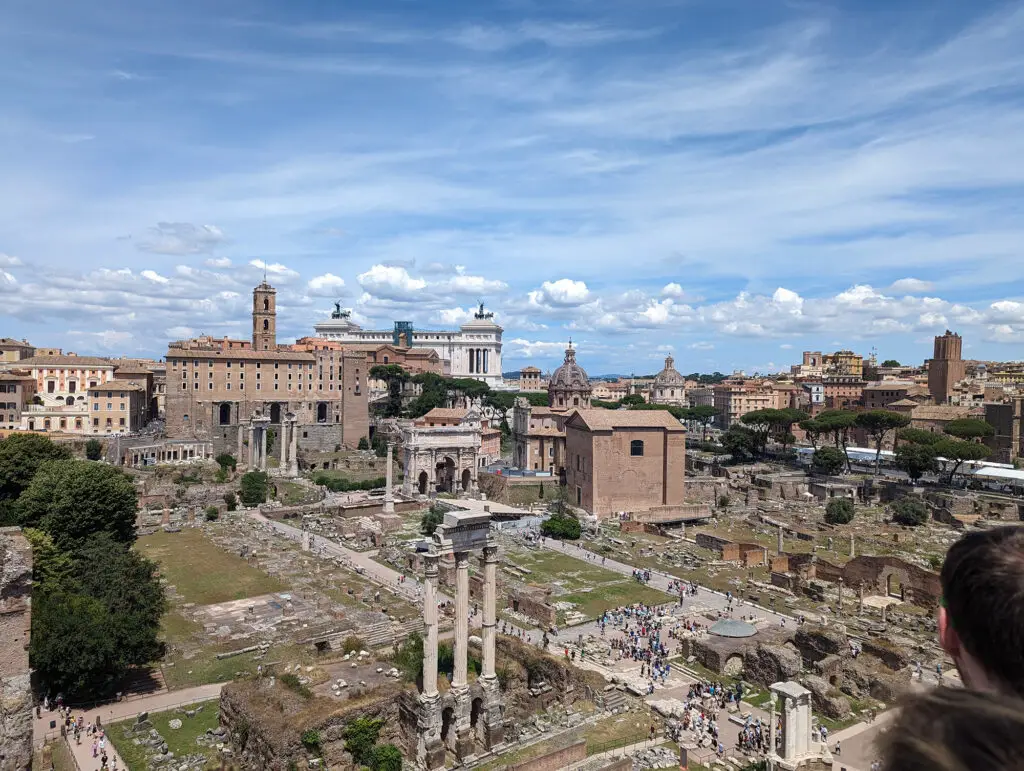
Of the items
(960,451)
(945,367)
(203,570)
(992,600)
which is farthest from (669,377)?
(992,600)

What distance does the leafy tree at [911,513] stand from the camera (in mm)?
48312

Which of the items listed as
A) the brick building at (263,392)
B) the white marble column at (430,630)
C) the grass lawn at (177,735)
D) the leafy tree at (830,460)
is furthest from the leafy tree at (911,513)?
the brick building at (263,392)

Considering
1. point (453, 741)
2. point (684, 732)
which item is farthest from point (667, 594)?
point (453, 741)

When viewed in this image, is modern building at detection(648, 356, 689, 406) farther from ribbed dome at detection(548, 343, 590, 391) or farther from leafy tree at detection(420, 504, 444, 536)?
leafy tree at detection(420, 504, 444, 536)

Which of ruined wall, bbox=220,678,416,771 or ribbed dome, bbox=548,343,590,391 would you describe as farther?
ribbed dome, bbox=548,343,590,391

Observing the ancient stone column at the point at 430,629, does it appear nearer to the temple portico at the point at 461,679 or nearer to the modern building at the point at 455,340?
the temple portico at the point at 461,679

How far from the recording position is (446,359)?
137750 millimetres

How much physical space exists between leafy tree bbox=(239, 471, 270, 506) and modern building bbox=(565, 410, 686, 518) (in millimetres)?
22699

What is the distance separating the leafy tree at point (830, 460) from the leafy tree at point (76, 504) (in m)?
54.4

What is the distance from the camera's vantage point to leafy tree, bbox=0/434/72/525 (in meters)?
36.8

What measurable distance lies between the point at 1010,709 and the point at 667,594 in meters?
33.0

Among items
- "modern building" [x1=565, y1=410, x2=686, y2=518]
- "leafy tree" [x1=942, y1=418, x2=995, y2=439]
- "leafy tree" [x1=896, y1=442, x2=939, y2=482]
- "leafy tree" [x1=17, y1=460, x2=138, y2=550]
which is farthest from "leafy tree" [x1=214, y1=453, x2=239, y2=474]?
"leafy tree" [x1=942, y1=418, x2=995, y2=439]

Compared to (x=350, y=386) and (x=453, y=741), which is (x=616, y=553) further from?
(x=350, y=386)

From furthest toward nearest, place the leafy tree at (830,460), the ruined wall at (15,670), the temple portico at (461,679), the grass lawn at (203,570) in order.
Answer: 1. the leafy tree at (830,460)
2. the grass lawn at (203,570)
3. the temple portico at (461,679)
4. the ruined wall at (15,670)
